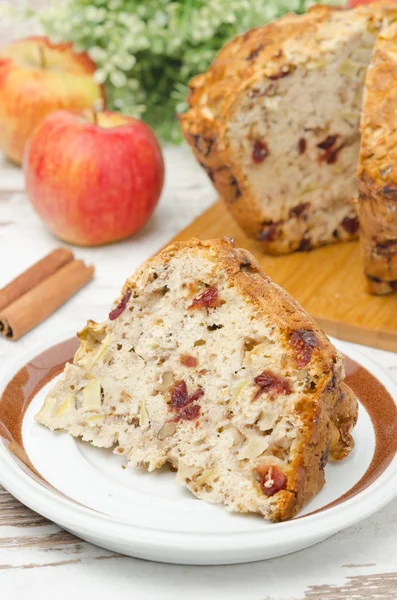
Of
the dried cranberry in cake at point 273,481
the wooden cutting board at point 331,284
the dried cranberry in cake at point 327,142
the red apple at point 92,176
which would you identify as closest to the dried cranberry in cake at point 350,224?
the wooden cutting board at point 331,284

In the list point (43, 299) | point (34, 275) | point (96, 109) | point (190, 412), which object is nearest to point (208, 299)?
point (190, 412)

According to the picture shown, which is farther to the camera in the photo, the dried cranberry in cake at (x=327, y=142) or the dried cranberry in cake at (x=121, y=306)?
the dried cranberry in cake at (x=327, y=142)

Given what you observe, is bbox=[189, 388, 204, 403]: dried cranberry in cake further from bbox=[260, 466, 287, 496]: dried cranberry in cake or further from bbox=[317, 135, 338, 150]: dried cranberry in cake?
bbox=[317, 135, 338, 150]: dried cranberry in cake

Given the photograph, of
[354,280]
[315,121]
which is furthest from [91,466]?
[315,121]

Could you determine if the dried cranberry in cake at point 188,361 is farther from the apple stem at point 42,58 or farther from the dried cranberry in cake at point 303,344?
the apple stem at point 42,58

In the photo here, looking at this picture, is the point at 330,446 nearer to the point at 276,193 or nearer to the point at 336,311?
the point at 336,311
